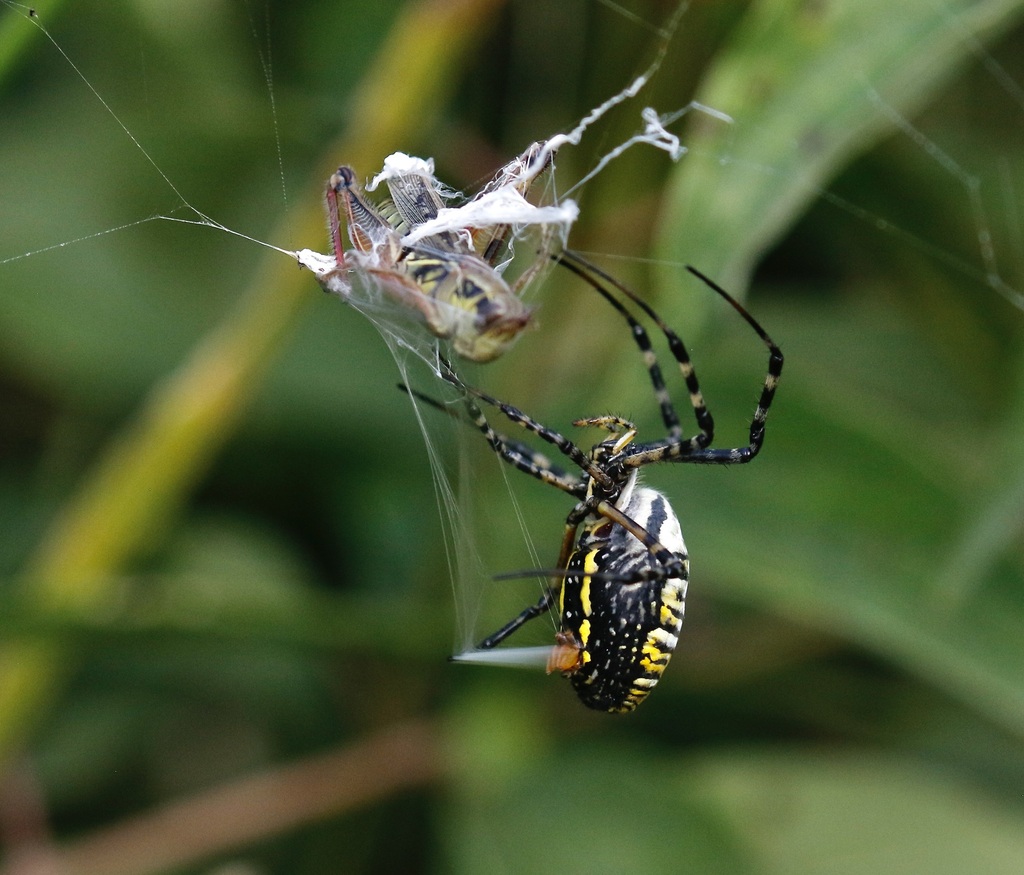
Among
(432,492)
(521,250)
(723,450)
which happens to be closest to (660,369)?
(723,450)

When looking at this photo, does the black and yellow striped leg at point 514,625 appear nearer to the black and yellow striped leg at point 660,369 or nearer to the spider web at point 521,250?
the spider web at point 521,250

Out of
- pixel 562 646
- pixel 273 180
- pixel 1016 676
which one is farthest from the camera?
pixel 273 180

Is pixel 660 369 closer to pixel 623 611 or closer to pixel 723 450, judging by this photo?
pixel 723 450

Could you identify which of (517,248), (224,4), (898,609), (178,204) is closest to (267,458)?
(178,204)

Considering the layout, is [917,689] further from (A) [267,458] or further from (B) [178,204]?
(B) [178,204]

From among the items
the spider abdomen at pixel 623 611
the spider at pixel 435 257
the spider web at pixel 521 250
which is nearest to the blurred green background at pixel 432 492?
the spider web at pixel 521 250

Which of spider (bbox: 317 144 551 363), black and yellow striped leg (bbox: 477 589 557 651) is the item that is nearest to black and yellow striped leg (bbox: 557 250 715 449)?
spider (bbox: 317 144 551 363)
